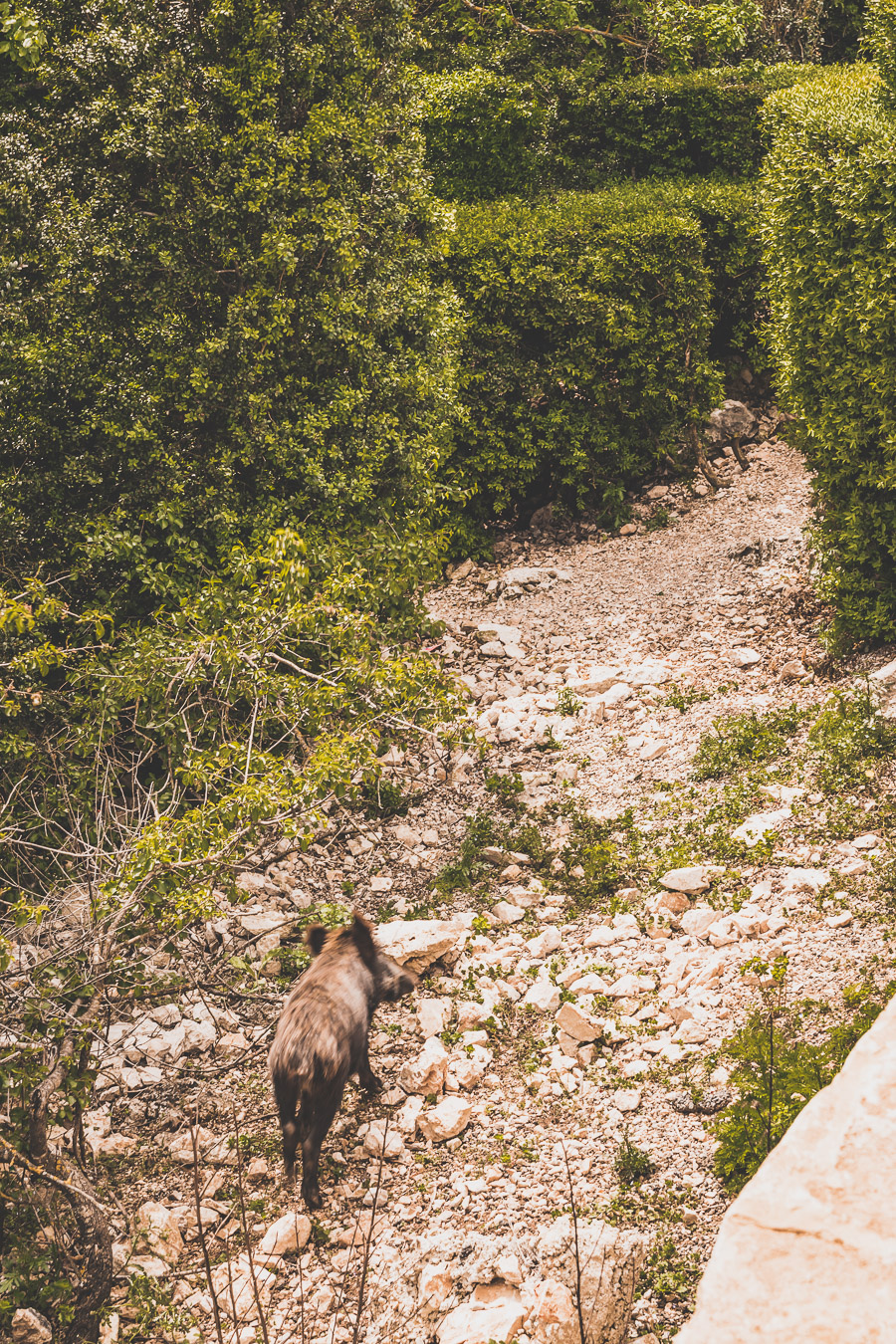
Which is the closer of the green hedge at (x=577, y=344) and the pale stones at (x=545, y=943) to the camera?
the pale stones at (x=545, y=943)

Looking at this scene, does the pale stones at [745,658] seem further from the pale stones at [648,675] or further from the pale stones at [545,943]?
the pale stones at [545,943]

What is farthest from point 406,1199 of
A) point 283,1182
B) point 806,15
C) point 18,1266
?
point 806,15

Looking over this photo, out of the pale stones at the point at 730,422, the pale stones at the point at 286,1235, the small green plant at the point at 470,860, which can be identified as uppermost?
the pale stones at the point at 730,422

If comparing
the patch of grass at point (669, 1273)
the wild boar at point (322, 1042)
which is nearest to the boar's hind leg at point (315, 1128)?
the wild boar at point (322, 1042)

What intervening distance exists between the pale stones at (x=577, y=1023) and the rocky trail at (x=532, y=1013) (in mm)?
13

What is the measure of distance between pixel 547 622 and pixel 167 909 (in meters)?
Result: 5.23

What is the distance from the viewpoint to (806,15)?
14.0 meters

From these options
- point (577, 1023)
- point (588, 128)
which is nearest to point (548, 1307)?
point (577, 1023)

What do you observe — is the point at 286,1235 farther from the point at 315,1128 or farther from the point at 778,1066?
the point at 778,1066

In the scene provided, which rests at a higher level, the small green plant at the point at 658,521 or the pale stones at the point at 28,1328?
the small green plant at the point at 658,521

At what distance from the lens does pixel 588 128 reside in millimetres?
12711

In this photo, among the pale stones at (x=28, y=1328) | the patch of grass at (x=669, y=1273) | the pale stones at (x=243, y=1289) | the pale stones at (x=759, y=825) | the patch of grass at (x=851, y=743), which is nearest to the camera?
the patch of grass at (x=669, y=1273)

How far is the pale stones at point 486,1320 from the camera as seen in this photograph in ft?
9.70

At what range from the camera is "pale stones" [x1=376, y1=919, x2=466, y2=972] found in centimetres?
479
